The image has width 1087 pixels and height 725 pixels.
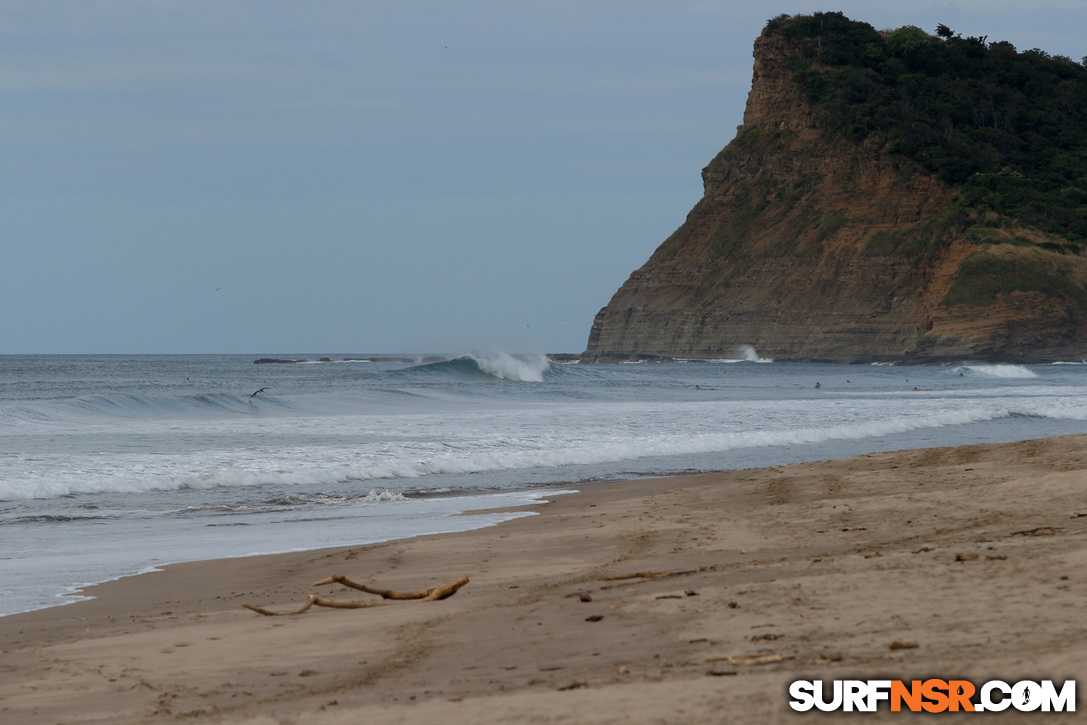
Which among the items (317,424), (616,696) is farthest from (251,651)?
(317,424)

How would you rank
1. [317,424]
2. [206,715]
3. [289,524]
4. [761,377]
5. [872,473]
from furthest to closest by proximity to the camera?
[761,377] → [317,424] → [872,473] → [289,524] → [206,715]

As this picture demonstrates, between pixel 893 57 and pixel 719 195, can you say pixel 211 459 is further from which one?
pixel 893 57

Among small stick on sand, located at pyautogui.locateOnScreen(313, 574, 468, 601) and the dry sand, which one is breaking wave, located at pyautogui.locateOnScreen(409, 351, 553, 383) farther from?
small stick on sand, located at pyautogui.locateOnScreen(313, 574, 468, 601)

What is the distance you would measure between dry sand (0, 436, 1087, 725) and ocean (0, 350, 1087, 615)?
1.32m

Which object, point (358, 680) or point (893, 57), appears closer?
point (358, 680)

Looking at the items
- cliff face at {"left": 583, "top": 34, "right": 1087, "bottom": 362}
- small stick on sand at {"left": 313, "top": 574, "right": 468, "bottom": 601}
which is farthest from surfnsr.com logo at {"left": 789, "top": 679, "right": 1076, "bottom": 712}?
cliff face at {"left": 583, "top": 34, "right": 1087, "bottom": 362}

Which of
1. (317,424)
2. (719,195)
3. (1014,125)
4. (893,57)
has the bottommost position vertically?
(317,424)

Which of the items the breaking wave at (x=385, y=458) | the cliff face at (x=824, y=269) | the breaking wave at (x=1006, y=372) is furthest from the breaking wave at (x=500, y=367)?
the cliff face at (x=824, y=269)

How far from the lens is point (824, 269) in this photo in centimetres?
7775

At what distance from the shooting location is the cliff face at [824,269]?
230ft

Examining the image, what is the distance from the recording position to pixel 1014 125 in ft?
281

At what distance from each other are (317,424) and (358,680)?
17832mm

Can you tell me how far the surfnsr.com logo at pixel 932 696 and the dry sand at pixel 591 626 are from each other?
6 centimetres

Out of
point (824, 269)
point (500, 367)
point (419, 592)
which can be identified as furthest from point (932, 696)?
point (824, 269)
